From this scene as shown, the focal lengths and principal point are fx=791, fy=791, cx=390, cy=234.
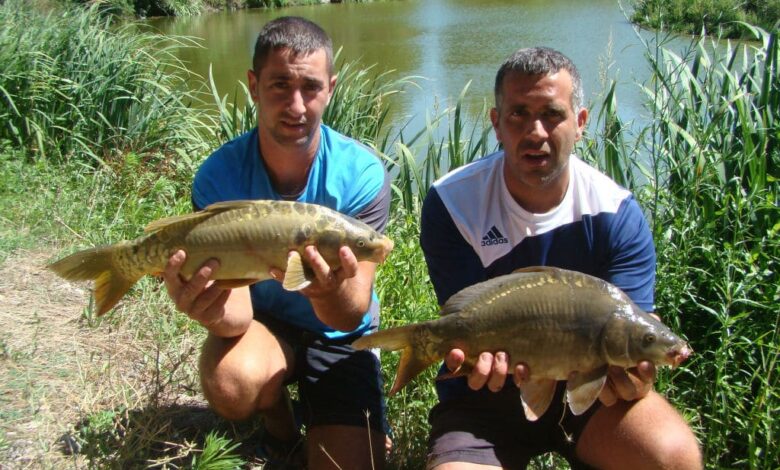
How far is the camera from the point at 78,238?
427 centimetres

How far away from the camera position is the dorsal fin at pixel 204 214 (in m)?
2.28

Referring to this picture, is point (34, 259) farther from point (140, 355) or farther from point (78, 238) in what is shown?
point (140, 355)

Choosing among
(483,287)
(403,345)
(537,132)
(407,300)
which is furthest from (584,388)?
(407,300)

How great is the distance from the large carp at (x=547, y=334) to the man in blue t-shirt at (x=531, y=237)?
226 millimetres

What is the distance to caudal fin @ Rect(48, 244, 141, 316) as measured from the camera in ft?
7.64

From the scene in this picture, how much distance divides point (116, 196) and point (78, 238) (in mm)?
762

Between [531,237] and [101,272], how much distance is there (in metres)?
1.29

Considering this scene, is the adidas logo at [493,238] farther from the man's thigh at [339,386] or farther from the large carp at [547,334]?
the man's thigh at [339,386]

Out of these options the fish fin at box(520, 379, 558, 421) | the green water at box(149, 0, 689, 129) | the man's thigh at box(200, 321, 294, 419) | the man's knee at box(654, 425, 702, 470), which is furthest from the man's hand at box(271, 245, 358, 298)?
the green water at box(149, 0, 689, 129)

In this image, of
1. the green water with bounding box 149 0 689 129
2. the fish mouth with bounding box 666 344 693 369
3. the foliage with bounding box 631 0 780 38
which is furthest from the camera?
the green water with bounding box 149 0 689 129

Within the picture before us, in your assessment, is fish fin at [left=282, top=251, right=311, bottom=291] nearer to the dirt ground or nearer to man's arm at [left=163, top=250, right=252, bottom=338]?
man's arm at [left=163, top=250, right=252, bottom=338]

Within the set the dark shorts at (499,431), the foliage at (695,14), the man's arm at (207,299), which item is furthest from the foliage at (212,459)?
the foliage at (695,14)

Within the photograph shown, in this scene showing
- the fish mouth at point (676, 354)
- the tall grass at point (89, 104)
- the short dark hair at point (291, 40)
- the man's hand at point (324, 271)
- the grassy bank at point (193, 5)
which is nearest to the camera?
the fish mouth at point (676, 354)

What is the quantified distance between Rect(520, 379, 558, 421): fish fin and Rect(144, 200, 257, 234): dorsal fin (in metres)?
0.93
